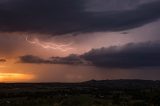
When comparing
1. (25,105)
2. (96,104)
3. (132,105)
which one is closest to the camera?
(132,105)

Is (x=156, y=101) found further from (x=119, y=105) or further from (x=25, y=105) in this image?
(x=25, y=105)

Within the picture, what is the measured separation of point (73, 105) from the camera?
153 metres

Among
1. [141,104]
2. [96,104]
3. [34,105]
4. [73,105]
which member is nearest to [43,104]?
[34,105]

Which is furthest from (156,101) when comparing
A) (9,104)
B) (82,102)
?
(9,104)

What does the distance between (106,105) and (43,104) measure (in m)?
32.2

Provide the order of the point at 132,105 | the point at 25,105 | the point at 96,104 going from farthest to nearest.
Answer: the point at 25,105, the point at 96,104, the point at 132,105

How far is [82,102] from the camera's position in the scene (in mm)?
161250

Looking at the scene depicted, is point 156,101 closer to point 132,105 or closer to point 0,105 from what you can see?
point 132,105

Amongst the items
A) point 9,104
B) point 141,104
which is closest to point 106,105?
point 141,104

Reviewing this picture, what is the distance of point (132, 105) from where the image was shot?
138 meters

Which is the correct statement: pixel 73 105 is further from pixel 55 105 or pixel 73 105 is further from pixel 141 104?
pixel 141 104

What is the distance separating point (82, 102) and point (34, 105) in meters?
23.7

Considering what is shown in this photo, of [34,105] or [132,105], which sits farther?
[34,105]

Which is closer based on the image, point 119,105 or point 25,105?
point 119,105
